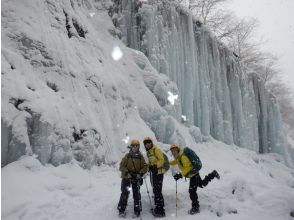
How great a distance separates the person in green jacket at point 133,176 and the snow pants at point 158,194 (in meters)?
0.28

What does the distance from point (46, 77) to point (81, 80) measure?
129 centimetres

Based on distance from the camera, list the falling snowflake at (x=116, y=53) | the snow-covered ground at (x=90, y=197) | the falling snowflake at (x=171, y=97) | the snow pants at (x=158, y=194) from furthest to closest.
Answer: the falling snowflake at (x=171, y=97) < the falling snowflake at (x=116, y=53) < the snow pants at (x=158, y=194) < the snow-covered ground at (x=90, y=197)

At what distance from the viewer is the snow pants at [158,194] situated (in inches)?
278

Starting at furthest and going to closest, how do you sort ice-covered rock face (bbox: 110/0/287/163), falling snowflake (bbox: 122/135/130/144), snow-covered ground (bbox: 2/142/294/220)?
ice-covered rock face (bbox: 110/0/287/163), falling snowflake (bbox: 122/135/130/144), snow-covered ground (bbox: 2/142/294/220)

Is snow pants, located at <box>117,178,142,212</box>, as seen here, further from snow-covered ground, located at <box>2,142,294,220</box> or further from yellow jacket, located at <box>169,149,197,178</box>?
yellow jacket, located at <box>169,149,197,178</box>

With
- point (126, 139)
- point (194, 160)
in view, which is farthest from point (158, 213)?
point (126, 139)

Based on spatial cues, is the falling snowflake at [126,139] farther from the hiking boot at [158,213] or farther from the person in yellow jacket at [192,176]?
the hiking boot at [158,213]

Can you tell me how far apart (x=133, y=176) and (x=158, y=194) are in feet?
2.12

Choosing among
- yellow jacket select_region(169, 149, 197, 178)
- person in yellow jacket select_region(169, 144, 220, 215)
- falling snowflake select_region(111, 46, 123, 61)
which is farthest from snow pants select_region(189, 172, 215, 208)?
falling snowflake select_region(111, 46, 123, 61)

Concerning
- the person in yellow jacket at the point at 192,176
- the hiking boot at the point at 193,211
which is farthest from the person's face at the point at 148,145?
the hiking boot at the point at 193,211

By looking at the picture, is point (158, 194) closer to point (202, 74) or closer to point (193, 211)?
point (193, 211)

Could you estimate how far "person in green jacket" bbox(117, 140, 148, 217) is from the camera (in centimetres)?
702

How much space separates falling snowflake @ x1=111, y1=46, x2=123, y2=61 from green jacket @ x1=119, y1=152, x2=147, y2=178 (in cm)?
715

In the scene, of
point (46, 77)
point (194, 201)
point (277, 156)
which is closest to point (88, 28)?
point (46, 77)
